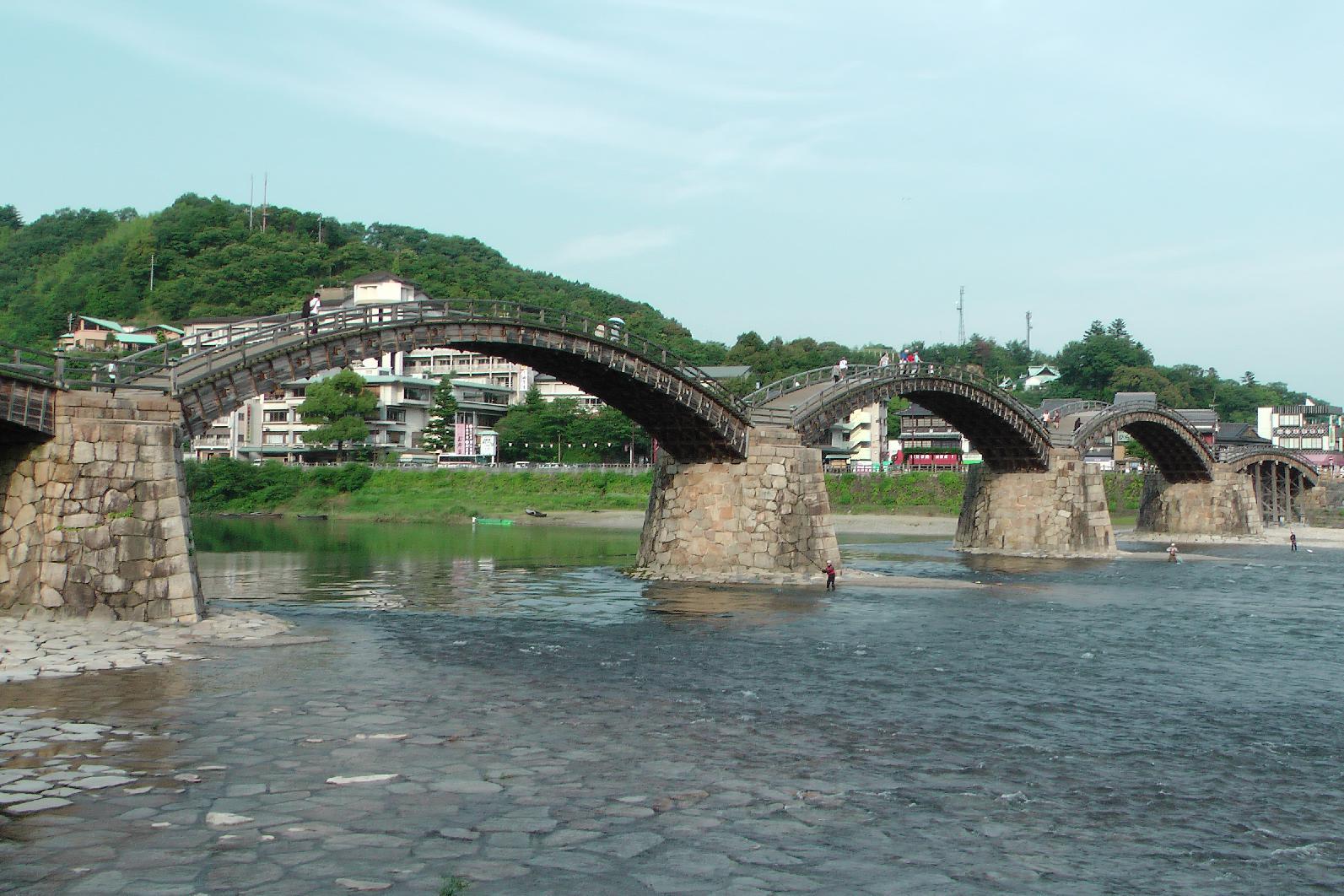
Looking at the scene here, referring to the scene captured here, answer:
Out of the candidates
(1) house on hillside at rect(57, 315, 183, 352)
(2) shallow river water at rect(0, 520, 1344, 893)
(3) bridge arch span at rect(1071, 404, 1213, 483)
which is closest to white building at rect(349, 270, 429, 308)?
(1) house on hillside at rect(57, 315, 183, 352)

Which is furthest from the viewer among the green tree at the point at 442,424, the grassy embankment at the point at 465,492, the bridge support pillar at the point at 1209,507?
the green tree at the point at 442,424

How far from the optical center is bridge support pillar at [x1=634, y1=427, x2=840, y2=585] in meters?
39.7

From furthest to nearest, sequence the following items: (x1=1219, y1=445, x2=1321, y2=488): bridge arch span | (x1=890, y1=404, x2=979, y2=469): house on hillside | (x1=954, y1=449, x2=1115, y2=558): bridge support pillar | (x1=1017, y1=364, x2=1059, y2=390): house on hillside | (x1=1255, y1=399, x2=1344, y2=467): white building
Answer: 1. (x1=1017, y1=364, x2=1059, y2=390): house on hillside
2. (x1=1255, y1=399, x2=1344, y2=467): white building
3. (x1=890, y1=404, x2=979, y2=469): house on hillside
4. (x1=1219, y1=445, x2=1321, y2=488): bridge arch span
5. (x1=954, y1=449, x2=1115, y2=558): bridge support pillar

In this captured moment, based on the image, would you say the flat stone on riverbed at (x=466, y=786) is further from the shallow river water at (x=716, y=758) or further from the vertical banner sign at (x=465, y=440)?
the vertical banner sign at (x=465, y=440)

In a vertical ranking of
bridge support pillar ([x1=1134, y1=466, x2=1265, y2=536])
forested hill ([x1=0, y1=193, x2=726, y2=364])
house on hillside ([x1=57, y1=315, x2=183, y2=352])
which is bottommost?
bridge support pillar ([x1=1134, y1=466, x2=1265, y2=536])

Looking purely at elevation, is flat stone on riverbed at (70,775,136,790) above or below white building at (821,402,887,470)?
below

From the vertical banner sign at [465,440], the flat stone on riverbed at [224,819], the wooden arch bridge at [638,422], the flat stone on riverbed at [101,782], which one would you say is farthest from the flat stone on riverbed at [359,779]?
the vertical banner sign at [465,440]

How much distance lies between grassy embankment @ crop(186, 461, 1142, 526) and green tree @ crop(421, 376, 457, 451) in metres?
8.46

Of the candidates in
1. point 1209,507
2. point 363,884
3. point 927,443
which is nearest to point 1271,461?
point 1209,507

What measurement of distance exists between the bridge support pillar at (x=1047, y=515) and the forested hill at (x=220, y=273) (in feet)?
244

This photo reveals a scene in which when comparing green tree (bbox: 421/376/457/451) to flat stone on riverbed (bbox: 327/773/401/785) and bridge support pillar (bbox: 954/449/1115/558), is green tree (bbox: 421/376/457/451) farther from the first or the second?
flat stone on riverbed (bbox: 327/773/401/785)

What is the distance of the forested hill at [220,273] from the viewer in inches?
5625

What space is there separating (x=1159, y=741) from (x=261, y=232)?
520ft

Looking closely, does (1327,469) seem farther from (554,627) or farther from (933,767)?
(933,767)
